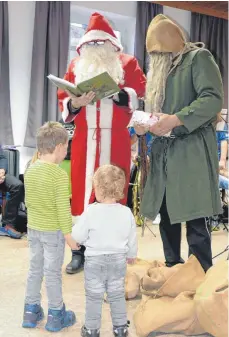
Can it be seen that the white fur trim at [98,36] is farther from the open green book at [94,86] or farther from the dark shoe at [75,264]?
the dark shoe at [75,264]

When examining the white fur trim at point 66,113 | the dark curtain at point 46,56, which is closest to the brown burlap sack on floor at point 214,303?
the white fur trim at point 66,113

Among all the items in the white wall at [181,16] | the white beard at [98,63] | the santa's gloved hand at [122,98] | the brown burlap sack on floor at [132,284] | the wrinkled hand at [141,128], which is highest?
the white wall at [181,16]

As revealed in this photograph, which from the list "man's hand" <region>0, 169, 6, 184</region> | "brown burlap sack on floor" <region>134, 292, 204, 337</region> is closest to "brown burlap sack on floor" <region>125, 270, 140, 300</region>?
"brown burlap sack on floor" <region>134, 292, 204, 337</region>

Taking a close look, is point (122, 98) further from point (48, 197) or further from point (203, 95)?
point (48, 197)

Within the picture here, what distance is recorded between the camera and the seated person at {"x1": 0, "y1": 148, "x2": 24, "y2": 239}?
3518mm

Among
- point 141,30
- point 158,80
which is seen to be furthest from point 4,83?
point 158,80

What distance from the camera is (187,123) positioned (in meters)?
1.82

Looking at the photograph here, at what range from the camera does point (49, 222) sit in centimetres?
169

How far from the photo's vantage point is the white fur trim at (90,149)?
2260 millimetres

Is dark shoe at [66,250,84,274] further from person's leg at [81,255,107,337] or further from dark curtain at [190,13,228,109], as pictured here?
dark curtain at [190,13,228,109]

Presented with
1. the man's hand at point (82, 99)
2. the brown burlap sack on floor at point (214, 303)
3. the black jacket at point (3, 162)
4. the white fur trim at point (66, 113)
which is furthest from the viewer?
the black jacket at point (3, 162)

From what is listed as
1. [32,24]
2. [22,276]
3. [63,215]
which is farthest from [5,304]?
[32,24]

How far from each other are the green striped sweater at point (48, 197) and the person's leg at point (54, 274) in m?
0.05

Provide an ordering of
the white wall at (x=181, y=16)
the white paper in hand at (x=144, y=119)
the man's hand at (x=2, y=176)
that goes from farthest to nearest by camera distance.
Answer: the white wall at (x=181, y=16) → the man's hand at (x=2, y=176) → the white paper in hand at (x=144, y=119)
